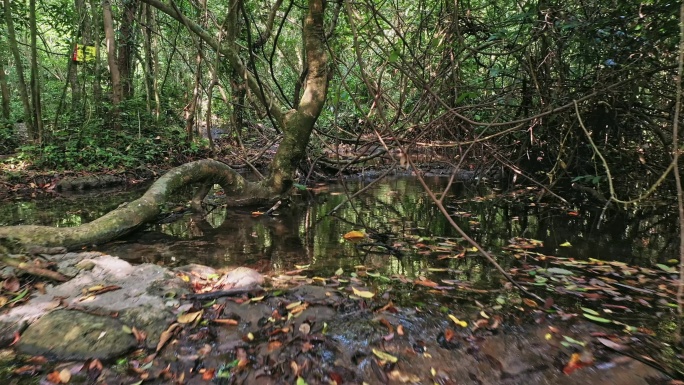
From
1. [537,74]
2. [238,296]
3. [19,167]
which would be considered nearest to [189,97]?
[19,167]

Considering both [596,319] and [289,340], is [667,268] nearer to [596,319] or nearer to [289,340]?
[596,319]

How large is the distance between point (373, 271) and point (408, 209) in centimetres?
301

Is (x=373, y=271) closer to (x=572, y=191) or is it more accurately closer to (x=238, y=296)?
(x=238, y=296)

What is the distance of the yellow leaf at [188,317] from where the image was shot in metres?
2.51

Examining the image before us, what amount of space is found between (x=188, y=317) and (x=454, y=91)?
453cm

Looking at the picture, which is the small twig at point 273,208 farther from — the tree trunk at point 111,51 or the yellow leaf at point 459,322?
the tree trunk at point 111,51

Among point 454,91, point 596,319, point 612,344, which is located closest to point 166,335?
point 612,344

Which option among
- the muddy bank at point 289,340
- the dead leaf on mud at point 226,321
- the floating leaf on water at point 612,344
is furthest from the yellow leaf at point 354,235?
the floating leaf on water at point 612,344

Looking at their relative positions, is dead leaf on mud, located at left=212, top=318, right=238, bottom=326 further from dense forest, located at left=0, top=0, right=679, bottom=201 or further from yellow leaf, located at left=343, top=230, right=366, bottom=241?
yellow leaf, located at left=343, top=230, right=366, bottom=241

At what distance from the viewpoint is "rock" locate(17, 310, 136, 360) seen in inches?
85.7

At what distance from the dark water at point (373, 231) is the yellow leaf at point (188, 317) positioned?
1.13 metres

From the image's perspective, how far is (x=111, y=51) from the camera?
951 cm

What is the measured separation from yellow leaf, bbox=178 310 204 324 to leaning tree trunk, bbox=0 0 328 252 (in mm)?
2009

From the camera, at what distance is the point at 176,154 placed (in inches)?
396
